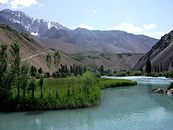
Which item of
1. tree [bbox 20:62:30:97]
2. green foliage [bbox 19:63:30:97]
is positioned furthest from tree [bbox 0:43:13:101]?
tree [bbox 20:62:30:97]

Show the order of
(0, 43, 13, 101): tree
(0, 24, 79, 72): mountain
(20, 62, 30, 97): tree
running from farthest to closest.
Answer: (0, 24, 79, 72): mountain < (20, 62, 30, 97): tree < (0, 43, 13, 101): tree

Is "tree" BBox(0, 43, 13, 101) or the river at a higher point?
"tree" BBox(0, 43, 13, 101)

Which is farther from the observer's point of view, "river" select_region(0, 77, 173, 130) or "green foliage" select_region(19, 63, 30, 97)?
"green foliage" select_region(19, 63, 30, 97)

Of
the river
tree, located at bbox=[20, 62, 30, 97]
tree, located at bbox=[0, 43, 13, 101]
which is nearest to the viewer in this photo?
the river

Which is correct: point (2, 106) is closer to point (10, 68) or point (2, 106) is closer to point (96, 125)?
point (10, 68)

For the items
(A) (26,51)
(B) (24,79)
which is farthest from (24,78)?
(A) (26,51)

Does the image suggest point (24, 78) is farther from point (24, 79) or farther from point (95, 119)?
point (95, 119)

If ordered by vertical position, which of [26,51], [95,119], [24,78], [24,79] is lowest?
[95,119]

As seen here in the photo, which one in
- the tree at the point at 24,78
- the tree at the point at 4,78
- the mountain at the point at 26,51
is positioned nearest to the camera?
the tree at the point at 4,78

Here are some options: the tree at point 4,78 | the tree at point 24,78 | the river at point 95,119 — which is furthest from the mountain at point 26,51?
the river at point 95,119

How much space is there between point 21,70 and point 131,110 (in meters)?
21.6

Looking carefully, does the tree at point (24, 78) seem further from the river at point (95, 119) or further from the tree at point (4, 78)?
the river at point (95, 119)

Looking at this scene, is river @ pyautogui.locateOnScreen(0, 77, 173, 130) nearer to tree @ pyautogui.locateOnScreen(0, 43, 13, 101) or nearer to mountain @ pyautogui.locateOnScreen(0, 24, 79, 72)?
tree @ pyautogui.locateOnScreen(0, 43, 13, 101)

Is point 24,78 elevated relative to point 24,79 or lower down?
elevated
